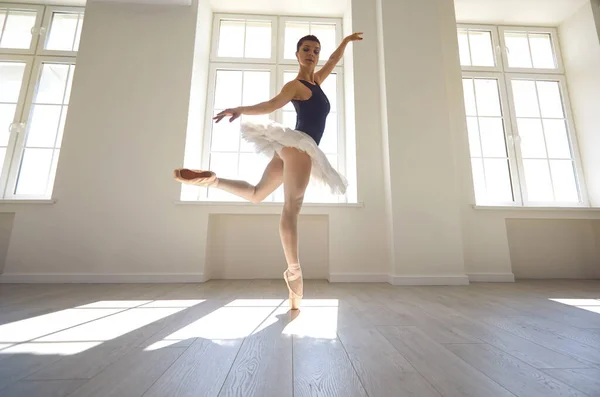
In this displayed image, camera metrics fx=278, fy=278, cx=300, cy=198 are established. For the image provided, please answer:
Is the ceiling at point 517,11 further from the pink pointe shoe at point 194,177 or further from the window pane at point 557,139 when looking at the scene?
the pink pointe shoe at point 194,177

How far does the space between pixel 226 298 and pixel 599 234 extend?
3907mm

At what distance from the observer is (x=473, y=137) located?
320 cm

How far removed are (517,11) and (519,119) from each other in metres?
1.37

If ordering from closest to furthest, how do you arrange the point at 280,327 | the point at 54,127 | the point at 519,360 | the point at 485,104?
the point at 519,360
the point at 280,327
the point at 54,127
the point at 485,104

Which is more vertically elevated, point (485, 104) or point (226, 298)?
point (485, 104)

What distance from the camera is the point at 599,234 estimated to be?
118 inches

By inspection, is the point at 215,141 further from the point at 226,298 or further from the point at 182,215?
the point at 226,298

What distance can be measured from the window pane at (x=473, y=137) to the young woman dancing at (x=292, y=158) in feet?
7.86

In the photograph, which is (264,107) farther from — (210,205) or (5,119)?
(5,119)

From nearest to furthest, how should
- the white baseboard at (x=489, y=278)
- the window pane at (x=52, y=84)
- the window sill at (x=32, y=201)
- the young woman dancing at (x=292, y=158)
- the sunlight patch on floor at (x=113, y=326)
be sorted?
the sunlight patch on floor at (x=113, y=326)
the young woman dancing at (x=292, y=158)
the window sill at (x=32, y=201)
the white baseboard at (x=489, y=278)
the window pane at (x=52, y=84)

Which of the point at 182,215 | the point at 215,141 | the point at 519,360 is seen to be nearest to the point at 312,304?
the point at 519,360

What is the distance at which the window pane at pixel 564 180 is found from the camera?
3.17 meters

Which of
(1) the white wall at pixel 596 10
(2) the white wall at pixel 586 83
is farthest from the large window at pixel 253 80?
(1) the white wall at pixel 596 10

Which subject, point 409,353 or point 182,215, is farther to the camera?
point 182,215
